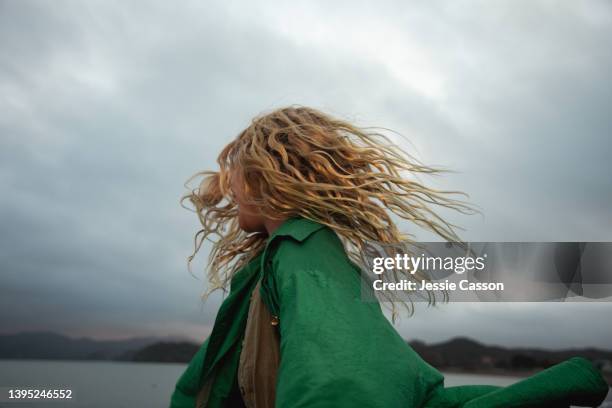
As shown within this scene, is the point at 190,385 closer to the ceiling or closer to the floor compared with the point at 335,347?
closer to the floor

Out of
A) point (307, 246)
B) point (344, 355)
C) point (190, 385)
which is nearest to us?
point (344, 355)

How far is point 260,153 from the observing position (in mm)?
3248

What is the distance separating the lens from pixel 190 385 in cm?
326

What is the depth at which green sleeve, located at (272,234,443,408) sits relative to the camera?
221cm

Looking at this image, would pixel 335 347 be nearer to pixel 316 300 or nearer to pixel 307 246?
pixel 316 300

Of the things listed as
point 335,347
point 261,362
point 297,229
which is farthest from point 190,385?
point 335,347

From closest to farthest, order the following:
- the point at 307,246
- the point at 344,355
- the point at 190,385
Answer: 1. the point at 344,355
2. the point at 307,246
3. the point at 190,385

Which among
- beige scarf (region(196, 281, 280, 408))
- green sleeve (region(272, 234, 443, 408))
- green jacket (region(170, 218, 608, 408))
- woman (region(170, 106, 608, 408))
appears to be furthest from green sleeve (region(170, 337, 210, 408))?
green sleeve (region(272, 234, 443, 408))

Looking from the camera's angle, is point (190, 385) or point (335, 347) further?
point (190, 385)

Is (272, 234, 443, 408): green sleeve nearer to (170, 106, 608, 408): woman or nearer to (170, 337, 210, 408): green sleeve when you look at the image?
(170, 106, 608, 408): woman

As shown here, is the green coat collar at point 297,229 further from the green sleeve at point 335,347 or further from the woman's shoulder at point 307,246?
the green sleeve at point 335,347

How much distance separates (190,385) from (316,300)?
3.92 ft

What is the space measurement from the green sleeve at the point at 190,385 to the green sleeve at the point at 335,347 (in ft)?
2.83

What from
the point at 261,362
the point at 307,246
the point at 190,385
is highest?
the point at 307,246
